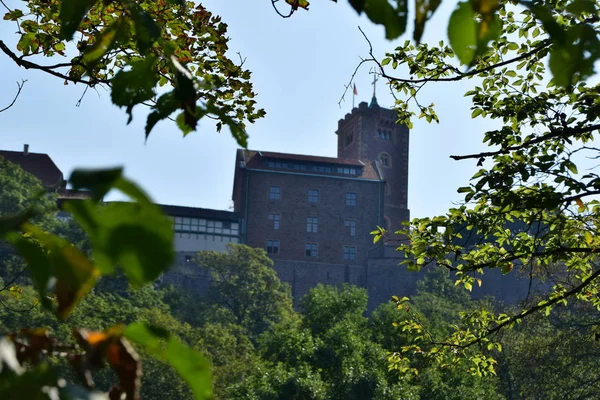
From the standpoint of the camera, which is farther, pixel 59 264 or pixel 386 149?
pixel 386 149

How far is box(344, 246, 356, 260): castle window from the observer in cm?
6481

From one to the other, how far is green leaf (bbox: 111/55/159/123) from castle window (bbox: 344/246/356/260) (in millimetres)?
63768

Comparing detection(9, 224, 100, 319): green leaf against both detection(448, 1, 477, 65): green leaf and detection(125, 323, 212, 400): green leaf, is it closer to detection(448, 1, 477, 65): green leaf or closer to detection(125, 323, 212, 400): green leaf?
detection(125, 323, 212, 400): green leaf

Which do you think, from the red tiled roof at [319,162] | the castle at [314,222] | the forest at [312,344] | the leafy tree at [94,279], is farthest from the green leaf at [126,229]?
the red tiled roof at [319,162]

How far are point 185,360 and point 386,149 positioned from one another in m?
73.4

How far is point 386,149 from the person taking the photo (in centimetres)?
7369

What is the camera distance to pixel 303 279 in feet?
209

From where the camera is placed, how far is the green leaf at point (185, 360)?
799 mm

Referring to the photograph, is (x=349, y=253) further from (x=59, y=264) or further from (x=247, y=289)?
(x=59, y=264)

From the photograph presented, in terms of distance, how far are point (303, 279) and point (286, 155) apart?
10.0m

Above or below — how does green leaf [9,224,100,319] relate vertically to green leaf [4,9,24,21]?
below

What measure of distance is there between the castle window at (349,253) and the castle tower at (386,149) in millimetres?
5971

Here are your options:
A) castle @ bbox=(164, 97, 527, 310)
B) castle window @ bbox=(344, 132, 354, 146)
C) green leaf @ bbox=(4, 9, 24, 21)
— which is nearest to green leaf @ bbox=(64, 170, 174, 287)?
green leaf @ bbox=(4, 9, 24, 21)

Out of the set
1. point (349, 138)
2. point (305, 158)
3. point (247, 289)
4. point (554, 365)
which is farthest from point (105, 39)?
point (349, 138)
